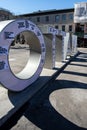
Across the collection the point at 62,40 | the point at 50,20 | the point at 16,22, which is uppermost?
the point at 50,20

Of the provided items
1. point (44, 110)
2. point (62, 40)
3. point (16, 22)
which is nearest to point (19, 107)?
point (44, 110)

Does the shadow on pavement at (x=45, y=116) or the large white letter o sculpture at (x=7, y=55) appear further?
the large white letter o sculpture at (x=7, y=55)

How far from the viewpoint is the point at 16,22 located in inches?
251

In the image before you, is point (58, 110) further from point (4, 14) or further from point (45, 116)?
point (4, 14)

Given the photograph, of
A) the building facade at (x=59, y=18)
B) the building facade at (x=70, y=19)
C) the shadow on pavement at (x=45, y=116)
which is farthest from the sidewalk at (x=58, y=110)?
the building facade at (x=59, y=18)

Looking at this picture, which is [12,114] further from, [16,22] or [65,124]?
[16,22]

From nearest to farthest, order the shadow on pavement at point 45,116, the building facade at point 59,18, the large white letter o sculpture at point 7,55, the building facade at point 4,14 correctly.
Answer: the shadow on pavement at point 45,116 → the large white letter o sculpture at point 7,55 → the building facade at point 4,14 → the building facade at point 59,18

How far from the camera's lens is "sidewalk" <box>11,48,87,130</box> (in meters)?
5.11

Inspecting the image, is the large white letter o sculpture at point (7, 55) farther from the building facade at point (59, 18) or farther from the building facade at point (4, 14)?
the building facade at point (4, 14)

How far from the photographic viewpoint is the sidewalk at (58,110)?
16.8ft

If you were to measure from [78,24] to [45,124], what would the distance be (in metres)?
35.4

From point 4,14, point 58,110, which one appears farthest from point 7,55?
point 4,14

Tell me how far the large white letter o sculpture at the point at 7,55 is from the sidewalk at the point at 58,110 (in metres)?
0.89

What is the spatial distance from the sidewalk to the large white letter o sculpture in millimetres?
891
